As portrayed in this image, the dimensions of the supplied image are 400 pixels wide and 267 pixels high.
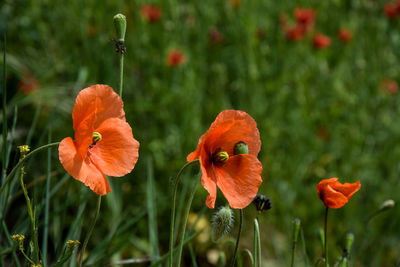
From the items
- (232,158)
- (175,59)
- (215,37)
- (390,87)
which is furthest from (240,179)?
(390,87)

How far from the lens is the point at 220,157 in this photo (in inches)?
34.9

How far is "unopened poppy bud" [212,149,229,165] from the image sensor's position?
0.88 meters

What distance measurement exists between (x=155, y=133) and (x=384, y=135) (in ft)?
5.14

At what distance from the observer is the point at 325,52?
3492 millimetres

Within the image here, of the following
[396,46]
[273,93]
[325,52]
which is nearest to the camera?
[273,93]

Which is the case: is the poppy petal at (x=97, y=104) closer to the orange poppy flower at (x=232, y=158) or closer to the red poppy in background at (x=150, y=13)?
the orange poppy flower at (x=232, y=158)

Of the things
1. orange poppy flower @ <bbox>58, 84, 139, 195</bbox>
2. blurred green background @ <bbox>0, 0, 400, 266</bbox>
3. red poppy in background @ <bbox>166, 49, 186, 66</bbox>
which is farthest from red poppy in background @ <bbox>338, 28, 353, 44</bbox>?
orange poppy flower @ <bbox>58, 84, 139, 195</bbox>

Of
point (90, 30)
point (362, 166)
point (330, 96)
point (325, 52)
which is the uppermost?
point (90, 30)

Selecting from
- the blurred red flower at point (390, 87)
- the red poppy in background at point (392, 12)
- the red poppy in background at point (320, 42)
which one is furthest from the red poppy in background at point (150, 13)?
the red poppy in background at point (392, 12)

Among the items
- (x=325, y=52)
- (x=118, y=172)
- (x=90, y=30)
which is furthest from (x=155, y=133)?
(x=118, y=172)

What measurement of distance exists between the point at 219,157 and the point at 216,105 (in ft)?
6.43

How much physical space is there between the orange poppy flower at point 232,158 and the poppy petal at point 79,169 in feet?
0.53

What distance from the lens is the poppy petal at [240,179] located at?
0.86 meters

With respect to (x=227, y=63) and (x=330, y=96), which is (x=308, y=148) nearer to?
(x=330, y=96)
